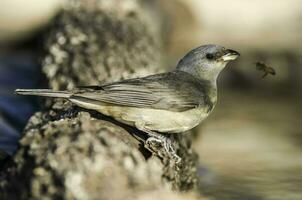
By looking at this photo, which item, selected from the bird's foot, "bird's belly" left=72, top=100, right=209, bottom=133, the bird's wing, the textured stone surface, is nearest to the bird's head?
the bird's wing

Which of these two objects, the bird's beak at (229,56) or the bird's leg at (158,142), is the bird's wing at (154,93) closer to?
the bird's leg at (158,142)

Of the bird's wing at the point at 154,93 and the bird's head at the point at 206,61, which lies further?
the bird's head at the point at 206,61

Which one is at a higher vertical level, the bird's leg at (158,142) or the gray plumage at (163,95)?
the gray plumage at (163,95)

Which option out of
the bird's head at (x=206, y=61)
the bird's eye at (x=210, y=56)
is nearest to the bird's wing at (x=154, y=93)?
the bird's head at (x=206, y=61)

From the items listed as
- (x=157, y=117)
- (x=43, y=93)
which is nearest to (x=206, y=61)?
(x=157, y=117)

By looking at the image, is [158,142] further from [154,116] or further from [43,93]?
[43,93]

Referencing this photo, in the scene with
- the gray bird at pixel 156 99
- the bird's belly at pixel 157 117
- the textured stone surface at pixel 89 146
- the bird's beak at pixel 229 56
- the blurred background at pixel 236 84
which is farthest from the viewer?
the blurred background at pixel 236 84

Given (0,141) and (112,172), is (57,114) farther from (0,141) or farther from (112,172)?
(112,172)
